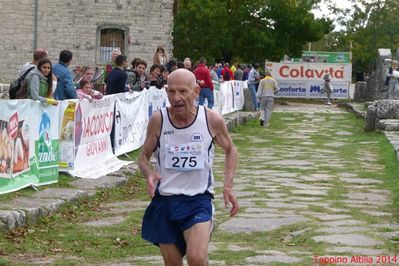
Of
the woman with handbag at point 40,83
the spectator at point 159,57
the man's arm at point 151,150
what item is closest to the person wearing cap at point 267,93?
the spectator at point 159,57

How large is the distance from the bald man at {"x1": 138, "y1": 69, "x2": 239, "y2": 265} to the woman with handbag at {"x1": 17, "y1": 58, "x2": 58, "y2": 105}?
579cm

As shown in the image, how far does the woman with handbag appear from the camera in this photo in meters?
12.0

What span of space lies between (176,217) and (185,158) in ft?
1.26

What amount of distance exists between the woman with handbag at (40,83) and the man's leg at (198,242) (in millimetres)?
6106

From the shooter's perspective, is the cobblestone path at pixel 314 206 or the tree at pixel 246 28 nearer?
the cobblestone path at pixel 314 206

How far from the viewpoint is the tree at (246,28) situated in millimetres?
43438

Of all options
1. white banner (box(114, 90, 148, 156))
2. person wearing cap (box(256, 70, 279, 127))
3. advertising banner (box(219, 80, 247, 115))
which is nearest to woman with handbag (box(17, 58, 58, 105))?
white banner (box(114, 90, 148, 156))

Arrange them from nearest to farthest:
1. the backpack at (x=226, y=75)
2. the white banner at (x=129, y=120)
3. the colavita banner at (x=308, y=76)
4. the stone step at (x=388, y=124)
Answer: the white banner at (x=129, y=120) < the stone step at (x=388, y=124) < the backpack at (x=226, y=75) < the colavita banner at (x=308, y=76)

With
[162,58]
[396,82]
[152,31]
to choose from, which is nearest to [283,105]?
[152,31]

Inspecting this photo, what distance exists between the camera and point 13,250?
27.1 ft

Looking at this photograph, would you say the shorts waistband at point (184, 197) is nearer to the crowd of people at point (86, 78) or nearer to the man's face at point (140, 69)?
the crowd of people at point (86, 78)

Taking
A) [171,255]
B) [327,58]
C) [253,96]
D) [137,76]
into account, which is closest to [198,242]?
[171,255]

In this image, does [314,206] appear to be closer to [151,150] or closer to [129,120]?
[151,150]

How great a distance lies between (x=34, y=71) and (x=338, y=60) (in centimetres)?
3491
